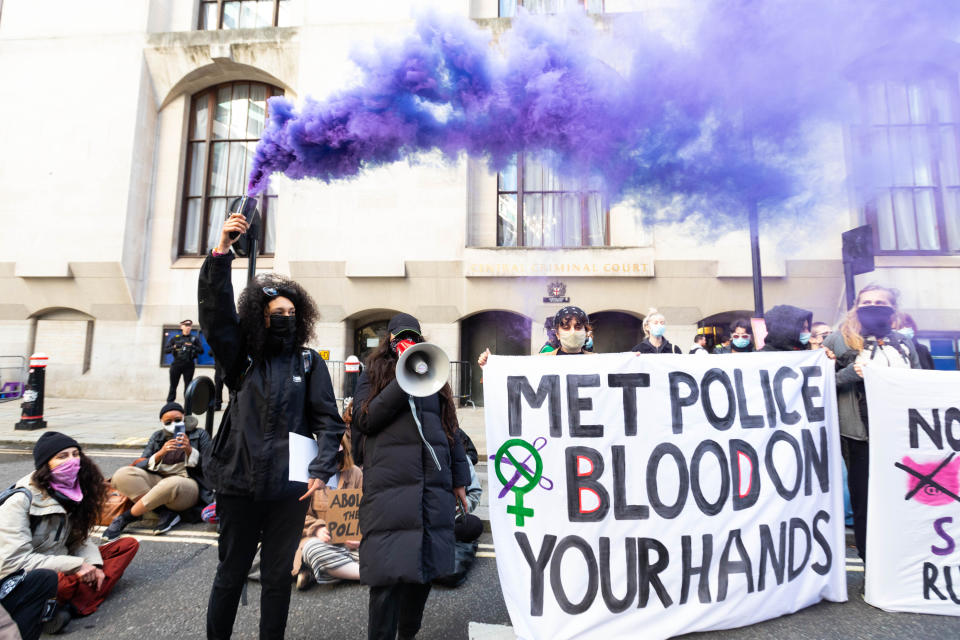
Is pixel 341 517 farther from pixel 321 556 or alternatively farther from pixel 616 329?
pixel 616 329

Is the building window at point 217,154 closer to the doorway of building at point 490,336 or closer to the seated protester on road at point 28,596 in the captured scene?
the doorway of building at point 490,336

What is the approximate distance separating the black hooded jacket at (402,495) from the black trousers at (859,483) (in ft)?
9.54

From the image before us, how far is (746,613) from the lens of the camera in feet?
8.30

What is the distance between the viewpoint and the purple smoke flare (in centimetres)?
577

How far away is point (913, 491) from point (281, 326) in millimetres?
3914

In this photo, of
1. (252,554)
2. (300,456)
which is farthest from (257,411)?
(252,554)

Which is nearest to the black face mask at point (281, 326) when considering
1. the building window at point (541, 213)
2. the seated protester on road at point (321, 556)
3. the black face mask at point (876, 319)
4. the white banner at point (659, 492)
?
the seated protester on road at point (321, 556)

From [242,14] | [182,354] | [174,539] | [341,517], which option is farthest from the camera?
[242,14]

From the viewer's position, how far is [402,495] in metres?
2.10

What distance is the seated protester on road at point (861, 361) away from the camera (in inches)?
124

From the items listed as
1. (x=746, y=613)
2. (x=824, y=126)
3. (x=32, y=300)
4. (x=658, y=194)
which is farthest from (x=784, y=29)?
(x=32, y=300)

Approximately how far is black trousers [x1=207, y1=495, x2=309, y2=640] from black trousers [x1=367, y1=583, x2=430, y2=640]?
46cm

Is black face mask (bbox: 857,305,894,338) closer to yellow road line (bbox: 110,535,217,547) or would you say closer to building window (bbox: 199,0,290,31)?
yellow road line (bbox: 110,535,217,547)

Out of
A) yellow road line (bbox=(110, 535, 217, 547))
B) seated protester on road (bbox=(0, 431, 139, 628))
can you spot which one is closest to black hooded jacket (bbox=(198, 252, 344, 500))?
seated protester on road (bbox=(0, 431, 139, 628))
